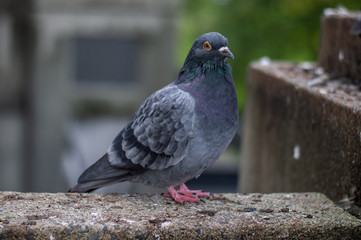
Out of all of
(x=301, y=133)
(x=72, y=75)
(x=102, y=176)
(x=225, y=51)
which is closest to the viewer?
(x=225, y=51)

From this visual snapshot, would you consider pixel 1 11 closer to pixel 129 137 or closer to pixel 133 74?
pixel 133 74

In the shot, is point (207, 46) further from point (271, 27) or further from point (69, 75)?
point (69, 75)

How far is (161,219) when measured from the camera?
11.4ft

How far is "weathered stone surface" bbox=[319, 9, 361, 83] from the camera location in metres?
5.00

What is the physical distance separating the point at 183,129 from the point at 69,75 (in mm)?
10672

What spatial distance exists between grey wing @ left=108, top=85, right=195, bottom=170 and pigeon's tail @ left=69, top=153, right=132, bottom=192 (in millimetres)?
59

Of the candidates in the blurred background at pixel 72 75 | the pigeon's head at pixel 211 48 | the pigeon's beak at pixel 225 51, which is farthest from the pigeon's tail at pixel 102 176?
the blurred background at pixel 72 75

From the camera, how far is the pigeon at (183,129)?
388 centimetres

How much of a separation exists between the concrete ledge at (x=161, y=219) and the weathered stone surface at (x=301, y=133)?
0.37m

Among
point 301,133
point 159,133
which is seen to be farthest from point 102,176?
point 301,133

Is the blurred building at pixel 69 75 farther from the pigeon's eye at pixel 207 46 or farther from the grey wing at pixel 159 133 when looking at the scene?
the pigeon's eye at pixel 207 46

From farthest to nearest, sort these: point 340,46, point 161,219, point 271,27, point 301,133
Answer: point 271,27, point 340,46, point 301,133, point 161,219

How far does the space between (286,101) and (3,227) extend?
2.89m

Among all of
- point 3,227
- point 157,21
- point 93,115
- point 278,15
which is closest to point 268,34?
point 278,15
